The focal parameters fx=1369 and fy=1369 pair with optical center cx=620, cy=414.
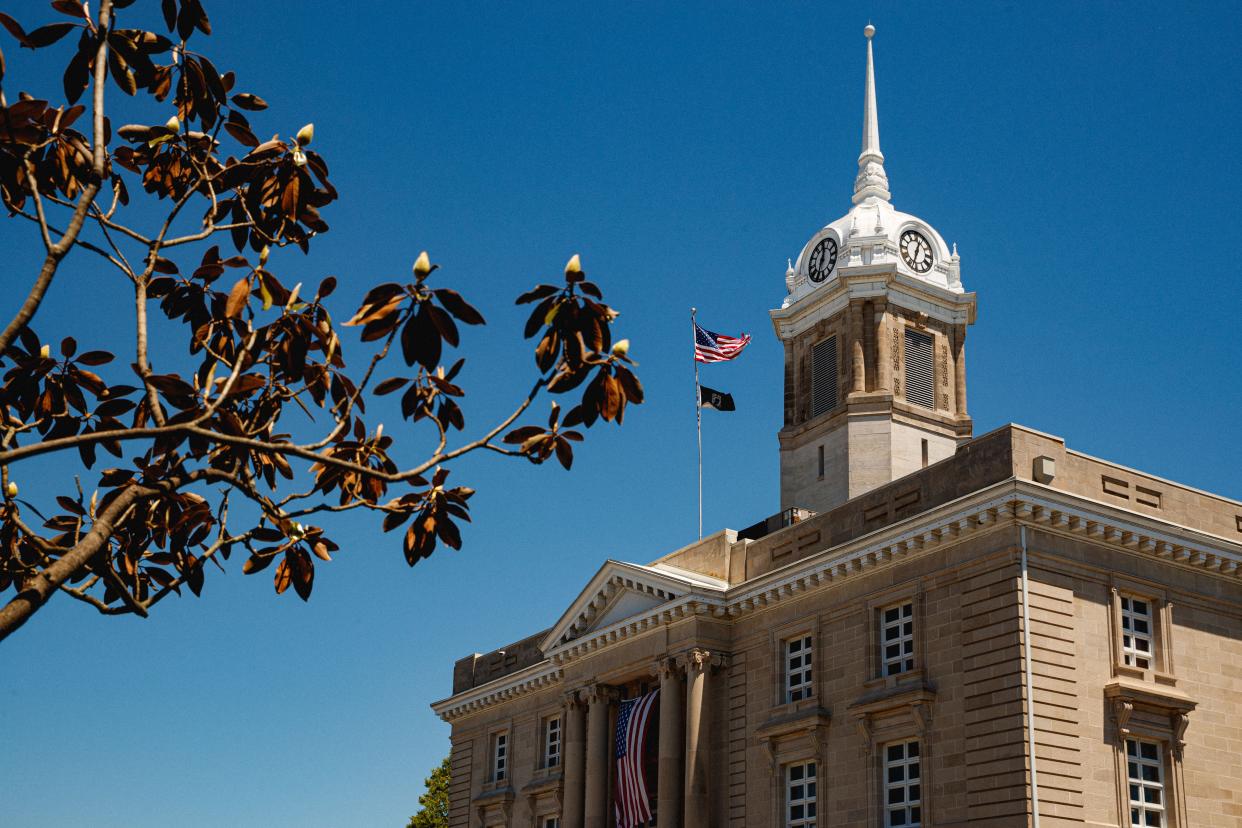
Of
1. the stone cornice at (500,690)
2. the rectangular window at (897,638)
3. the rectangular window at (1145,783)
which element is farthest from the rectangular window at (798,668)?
the stone cornice at (500,690)

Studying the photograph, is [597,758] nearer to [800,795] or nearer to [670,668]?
[670,668]

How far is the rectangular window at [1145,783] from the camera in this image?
30781 mm

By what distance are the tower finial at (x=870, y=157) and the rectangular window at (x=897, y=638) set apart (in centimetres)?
2563

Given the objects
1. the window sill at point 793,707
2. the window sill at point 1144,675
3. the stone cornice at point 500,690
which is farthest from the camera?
the stone cornice at point 500,690

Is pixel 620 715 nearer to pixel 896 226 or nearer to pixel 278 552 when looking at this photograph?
pixel 896 226

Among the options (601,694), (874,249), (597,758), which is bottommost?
(597,758)

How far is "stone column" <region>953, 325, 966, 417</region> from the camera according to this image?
51.3 meters

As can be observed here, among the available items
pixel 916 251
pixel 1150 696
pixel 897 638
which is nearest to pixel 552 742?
pixel 897 638

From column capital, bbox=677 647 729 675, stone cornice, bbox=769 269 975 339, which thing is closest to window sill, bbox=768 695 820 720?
column capital, bbox=677 647 729 675

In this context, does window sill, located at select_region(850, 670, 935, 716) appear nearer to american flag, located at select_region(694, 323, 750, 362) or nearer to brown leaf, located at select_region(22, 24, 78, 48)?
american flag, located at select_region(694, 323, 750, 362)

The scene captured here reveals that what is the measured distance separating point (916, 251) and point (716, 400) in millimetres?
11638

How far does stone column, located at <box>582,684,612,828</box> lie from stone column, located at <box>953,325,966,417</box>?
1758 centimetres

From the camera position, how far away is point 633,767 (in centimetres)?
4138

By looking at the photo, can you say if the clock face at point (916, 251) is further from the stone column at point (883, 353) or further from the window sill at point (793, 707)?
the window sill at point (793, 707)
